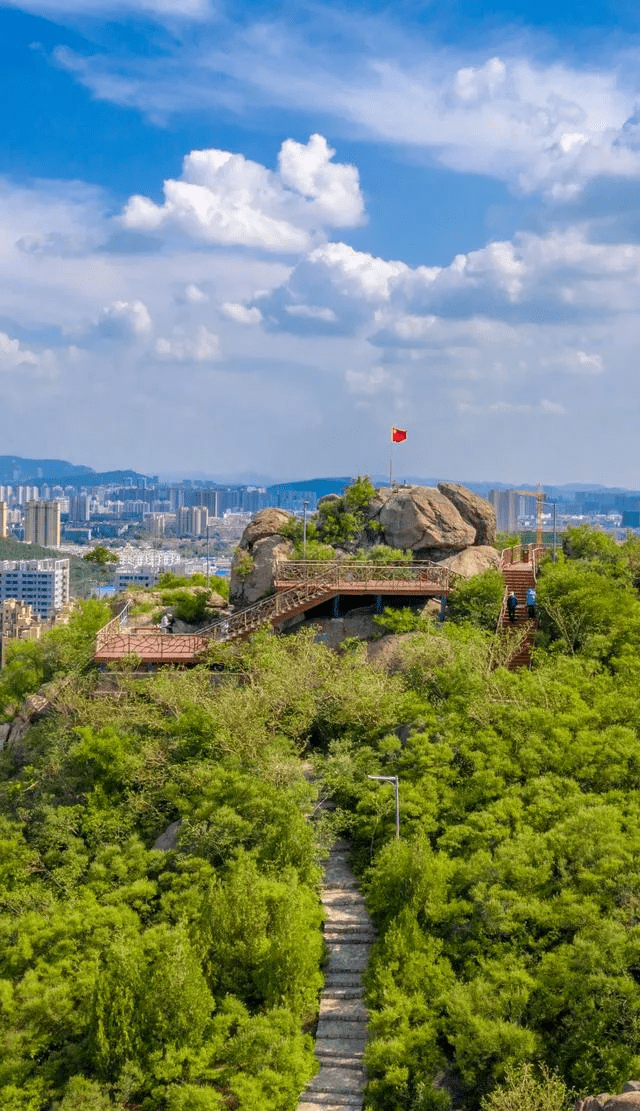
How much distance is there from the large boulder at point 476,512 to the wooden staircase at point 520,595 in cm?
100

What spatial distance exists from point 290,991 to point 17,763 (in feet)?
41.3

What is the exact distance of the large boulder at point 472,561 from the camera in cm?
3369

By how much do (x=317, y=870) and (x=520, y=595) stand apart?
13947 millimetres

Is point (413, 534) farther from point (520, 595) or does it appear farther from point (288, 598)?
point (288, 598)

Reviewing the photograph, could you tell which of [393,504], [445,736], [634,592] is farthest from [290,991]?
[393,504]

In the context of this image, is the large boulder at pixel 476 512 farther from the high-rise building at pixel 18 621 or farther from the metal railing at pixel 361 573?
the high-rise building at pixel 18 621

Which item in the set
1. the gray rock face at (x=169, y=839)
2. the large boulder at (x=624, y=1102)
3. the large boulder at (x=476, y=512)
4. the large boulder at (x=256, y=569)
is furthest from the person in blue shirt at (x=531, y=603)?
the large boulder at (x=624, y=1102)

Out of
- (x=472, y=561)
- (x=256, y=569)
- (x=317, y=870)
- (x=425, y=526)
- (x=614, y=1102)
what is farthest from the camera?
(x=425, y=526)

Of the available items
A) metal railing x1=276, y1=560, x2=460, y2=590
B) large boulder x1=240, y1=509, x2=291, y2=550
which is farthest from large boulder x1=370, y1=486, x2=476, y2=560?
large boulder x1=240, y1=509, x2=291, y2=550

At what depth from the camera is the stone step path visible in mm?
17969

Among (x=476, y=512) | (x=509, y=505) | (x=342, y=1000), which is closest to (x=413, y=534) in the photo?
(x=476, y=512)

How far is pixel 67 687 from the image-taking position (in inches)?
1126

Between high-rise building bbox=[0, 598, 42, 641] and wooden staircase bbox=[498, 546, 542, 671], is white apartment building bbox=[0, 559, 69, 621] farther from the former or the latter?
wooden staircase bbox=[498, 546, 542, 671]

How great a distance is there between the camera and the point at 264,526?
3594 centimetres
